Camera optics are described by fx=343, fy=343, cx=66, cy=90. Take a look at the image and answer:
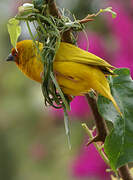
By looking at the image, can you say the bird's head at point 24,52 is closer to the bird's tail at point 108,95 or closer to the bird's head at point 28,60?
the bird's head at point 28,60

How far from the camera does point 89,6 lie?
9.91 feet

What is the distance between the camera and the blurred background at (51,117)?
220 centimetres

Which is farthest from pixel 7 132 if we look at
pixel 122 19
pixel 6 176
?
pixel 122 19

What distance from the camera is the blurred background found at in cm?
220

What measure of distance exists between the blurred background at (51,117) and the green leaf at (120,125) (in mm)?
1077

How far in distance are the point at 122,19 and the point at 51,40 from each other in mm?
1418

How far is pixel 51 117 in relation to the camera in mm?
3592

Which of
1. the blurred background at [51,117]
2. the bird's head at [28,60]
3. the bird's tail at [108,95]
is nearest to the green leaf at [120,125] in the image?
the bird's tail at [108,95]

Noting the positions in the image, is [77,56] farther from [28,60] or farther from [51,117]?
[51,117]

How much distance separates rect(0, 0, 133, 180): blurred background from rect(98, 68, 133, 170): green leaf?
1.08 metres

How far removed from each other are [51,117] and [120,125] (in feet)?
8.94

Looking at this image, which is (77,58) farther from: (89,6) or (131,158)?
(89,6)

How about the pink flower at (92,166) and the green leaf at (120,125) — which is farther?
the pink flower at (92,166)

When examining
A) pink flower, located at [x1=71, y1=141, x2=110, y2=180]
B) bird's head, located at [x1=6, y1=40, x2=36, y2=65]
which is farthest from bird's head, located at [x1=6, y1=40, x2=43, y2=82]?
pink flower, located at [x1=71, y1=141, x2=110, y2=180]
